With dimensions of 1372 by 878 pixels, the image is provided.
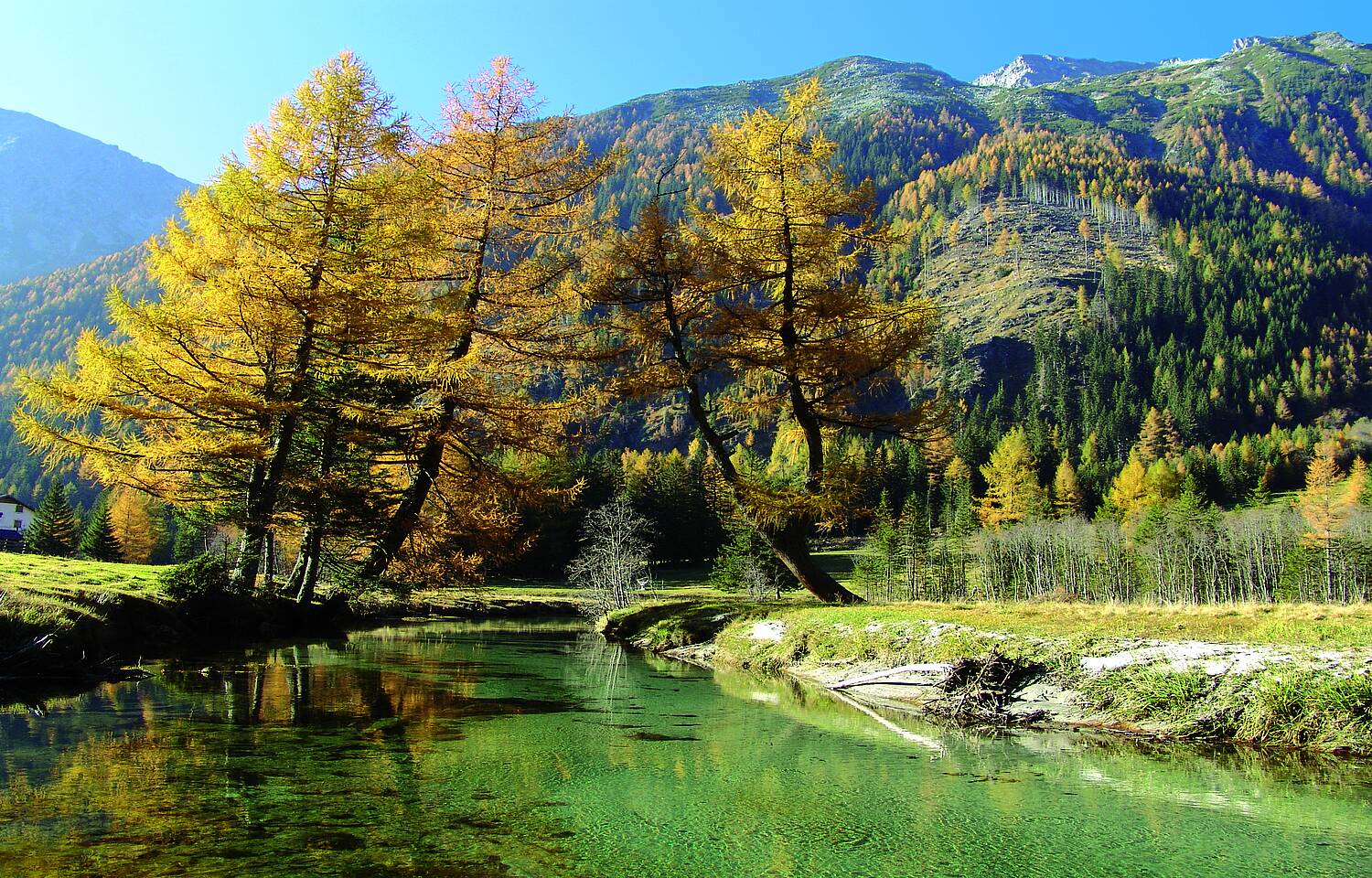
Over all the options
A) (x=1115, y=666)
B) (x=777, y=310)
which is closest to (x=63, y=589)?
(x=777, y=310)

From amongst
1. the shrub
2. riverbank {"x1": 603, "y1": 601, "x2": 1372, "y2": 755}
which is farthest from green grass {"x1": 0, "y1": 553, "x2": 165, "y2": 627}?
riverbank {"x1": 603, "y1": 601, "x2": 1372, "y2": 755}

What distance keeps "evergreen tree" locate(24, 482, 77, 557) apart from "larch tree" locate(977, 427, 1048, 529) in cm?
9100

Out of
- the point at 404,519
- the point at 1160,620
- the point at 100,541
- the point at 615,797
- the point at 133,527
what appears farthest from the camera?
the point at 133,527

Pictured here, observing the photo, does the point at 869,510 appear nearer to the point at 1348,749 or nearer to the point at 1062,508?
the point at 1348,749

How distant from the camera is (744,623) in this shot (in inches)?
535

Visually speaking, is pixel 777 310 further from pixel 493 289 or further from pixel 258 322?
pixel 258 322

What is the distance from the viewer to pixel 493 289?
15.6 m

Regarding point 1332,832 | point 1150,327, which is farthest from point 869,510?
point 1150,327

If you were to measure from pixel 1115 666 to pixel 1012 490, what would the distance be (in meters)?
97.3

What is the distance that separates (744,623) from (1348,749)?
28.8ft

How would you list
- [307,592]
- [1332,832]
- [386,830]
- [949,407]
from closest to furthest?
[386,830]
[1332,832]
[949,407]
[307,592]

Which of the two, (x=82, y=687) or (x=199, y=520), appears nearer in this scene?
(x=82, y=687)

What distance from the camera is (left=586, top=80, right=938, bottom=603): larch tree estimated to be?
1446 cm

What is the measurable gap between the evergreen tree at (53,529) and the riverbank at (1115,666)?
7058cm
